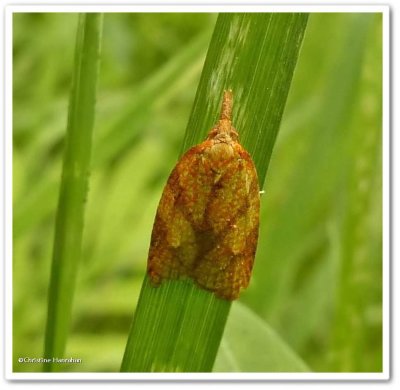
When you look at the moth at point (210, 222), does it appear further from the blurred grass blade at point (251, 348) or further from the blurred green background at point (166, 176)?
the blurred green background at point (166, 176)

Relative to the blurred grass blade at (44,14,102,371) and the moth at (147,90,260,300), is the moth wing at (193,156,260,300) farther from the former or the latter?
the blurred grass blade at (44,14,102,371)

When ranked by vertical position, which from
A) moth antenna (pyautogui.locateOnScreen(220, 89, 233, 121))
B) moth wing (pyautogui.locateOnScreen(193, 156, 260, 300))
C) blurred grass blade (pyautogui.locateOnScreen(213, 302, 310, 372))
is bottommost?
blurred grass blade (pyautogui.locateOnScreen(213, 302, 310, 372))

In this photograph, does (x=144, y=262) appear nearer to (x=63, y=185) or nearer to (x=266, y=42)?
(x=63, y=185)

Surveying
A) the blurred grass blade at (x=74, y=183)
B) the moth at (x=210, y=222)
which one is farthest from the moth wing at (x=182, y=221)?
the blurred grass blade at (x=74, y=183)

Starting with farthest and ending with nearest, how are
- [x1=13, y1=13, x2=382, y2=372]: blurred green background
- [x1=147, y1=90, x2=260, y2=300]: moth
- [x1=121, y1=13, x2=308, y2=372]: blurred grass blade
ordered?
1. [x1=13, y1=13, x2=382, y2=372]: blurred green background
2. [x1=147, y1=90, x2=260, y2=300]: moth
3. [x1=121, y1=13, x2=308, y2=372]: blurred grass blade

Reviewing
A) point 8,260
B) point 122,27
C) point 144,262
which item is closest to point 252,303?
point 144,262

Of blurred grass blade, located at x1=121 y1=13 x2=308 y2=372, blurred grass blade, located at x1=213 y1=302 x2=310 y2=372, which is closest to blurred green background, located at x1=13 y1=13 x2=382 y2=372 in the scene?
blurred grass blade, located at x1=213 y1=302 x2=310 y2=372
